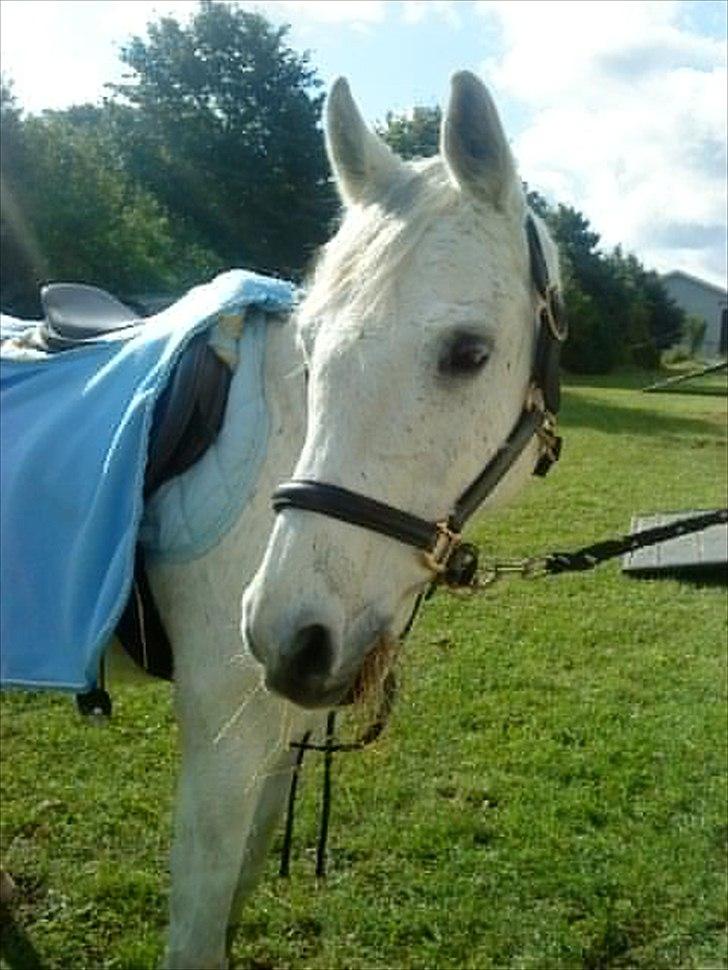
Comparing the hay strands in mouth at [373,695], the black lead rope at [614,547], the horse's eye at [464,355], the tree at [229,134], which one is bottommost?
the hay strands in mouth at [373,695]

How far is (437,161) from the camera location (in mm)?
1678

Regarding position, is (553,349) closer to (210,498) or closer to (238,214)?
(210,498)

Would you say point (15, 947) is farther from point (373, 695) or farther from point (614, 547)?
point (614, 547)

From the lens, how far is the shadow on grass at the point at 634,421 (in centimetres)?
1850

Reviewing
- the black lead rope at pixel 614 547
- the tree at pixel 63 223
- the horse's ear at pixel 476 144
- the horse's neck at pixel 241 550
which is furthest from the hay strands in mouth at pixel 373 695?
the tree at pixel 63 223

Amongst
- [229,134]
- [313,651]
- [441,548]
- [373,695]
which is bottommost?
[373,695]

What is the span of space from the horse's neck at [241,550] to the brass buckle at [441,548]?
0.61 metres

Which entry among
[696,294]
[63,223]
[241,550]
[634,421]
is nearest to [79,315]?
[241,550]

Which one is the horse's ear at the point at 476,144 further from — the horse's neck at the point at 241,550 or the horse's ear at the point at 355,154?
the horse's neck at the point at 241,550

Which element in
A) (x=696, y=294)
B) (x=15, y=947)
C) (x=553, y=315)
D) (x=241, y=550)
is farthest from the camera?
(x=696, y=294)

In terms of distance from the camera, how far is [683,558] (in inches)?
302

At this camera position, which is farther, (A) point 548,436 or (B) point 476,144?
(A) point 548,436

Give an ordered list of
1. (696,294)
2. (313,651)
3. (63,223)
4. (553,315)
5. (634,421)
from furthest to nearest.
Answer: (696,294), (634,421), (63,223), (553,315), (313,651)

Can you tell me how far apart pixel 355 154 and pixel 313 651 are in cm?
91
